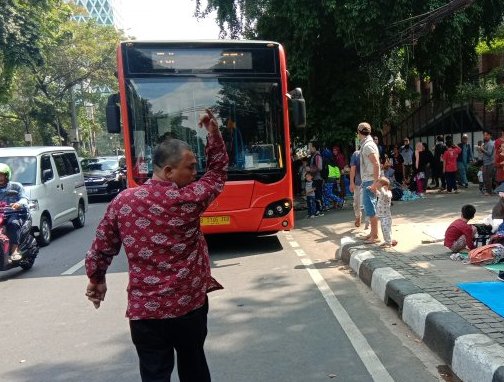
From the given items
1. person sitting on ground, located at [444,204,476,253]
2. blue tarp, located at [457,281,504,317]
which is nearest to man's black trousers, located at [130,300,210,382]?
blue tarp, located at [457,281,504,317]

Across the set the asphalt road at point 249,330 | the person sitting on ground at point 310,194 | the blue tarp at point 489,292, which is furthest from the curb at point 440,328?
the person sitting on ground at point 310,194

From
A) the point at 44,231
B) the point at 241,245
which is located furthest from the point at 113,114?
the point at 44,231

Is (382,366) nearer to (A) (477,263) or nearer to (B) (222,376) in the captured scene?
(B) (222,376)

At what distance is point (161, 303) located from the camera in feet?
8.03

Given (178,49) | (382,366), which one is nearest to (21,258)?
(178,49)

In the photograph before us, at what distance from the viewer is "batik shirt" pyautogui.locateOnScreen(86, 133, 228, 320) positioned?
242cm

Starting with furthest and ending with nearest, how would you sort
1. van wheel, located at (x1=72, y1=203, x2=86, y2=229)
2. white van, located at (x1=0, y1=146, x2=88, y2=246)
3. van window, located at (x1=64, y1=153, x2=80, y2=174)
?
van wheel, located at (x1=72, y1=203, x2=86, y2=229), van window, located at (x1=64, y1=153, x2=80, y2=174), white van, located at (x1=0, y1=146, x2=88, y2=246)

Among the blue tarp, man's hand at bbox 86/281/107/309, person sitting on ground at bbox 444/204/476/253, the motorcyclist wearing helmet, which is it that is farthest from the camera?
Result: the motorcyclist wearing helmet

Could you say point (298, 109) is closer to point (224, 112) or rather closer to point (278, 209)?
point (224, 112)

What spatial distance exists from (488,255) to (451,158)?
8.00 m

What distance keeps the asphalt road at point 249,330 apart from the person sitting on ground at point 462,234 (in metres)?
1.41

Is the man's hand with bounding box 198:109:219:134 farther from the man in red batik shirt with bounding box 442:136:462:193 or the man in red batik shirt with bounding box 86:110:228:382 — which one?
the man in red batik shirt with bounding box 442:136:462:193

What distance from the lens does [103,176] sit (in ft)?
62.2

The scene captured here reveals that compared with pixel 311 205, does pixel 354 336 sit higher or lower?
lower
